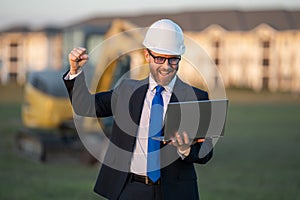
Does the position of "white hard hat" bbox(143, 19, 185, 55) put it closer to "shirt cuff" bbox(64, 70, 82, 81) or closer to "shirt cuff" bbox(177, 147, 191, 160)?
"shirt cuff" bbox(64, 70, 82, 81)

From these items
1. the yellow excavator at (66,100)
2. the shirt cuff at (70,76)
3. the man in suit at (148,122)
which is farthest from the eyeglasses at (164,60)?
the yellow excavator at (66,100)

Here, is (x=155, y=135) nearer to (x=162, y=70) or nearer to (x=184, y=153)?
(x=184, y=153)

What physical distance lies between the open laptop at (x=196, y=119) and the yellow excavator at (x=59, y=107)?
25.5 feet

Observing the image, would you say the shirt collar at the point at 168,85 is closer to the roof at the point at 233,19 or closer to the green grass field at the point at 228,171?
the green grass field at the point at 228,171

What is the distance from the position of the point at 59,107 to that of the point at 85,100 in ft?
35.3

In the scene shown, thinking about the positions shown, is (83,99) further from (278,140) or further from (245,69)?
(245,69)

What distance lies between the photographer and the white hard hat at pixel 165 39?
3729mm

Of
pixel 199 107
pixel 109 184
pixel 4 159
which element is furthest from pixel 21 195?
pixel 199 107

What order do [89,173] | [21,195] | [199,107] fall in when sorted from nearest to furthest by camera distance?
[199,107] → [21,195] → [89,173]

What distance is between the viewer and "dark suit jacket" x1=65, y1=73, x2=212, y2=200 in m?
3.87

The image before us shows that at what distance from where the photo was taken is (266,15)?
47031 mm

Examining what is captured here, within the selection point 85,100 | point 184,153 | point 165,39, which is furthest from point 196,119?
point 85,100

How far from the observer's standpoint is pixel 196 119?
3.59 m

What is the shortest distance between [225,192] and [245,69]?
3516cm
